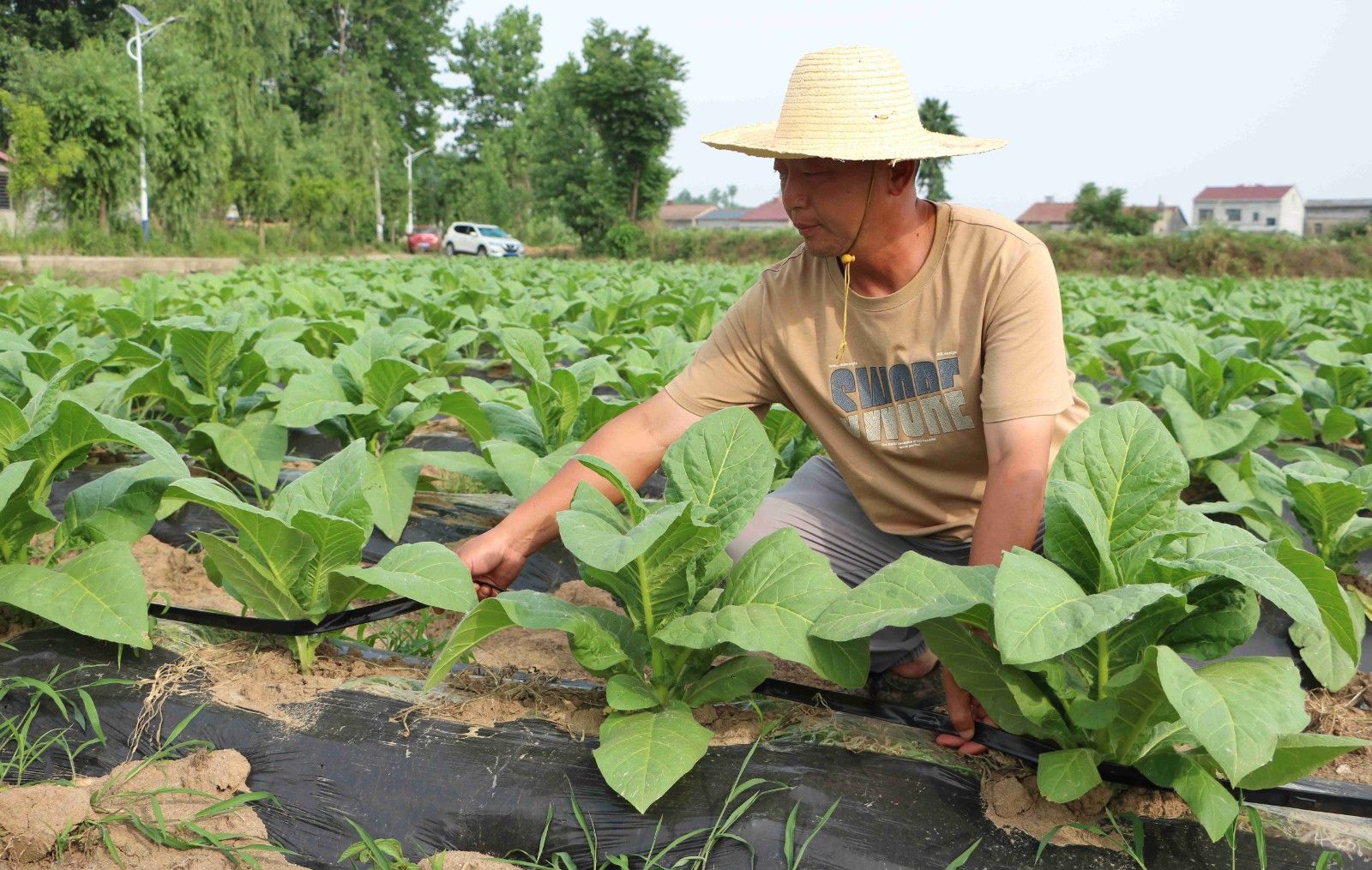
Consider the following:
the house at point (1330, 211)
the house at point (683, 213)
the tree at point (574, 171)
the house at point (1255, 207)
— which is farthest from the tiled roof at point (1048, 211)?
the tree at point (574, 171)

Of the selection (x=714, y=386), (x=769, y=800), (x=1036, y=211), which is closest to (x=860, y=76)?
(x=714, y=386)

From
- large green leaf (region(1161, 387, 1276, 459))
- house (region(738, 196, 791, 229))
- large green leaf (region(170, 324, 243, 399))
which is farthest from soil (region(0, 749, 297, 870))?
house (region(738, 196, 791, 229))

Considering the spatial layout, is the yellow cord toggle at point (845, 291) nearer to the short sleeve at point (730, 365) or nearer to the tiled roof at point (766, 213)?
the short sleeve at point (730, 365)

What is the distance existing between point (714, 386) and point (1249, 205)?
88.1 meters

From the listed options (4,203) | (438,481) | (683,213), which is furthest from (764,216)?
(438,481)

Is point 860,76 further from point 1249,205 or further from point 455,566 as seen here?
point 1249,205

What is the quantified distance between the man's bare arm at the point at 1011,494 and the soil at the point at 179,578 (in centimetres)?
179

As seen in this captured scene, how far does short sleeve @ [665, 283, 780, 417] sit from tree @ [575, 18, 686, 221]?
119 feet

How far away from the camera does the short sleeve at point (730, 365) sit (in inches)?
101

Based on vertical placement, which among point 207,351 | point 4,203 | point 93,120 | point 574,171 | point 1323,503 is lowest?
point 1323,503

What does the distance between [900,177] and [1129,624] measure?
3.42 ft

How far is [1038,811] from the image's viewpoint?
5.65 ft

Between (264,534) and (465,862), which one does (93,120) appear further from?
(465,862)

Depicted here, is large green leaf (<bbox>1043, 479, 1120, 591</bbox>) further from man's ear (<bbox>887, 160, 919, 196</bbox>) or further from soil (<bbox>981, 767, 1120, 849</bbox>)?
man's ear (<bbox>887, 160, 919, 196</bbox>)
